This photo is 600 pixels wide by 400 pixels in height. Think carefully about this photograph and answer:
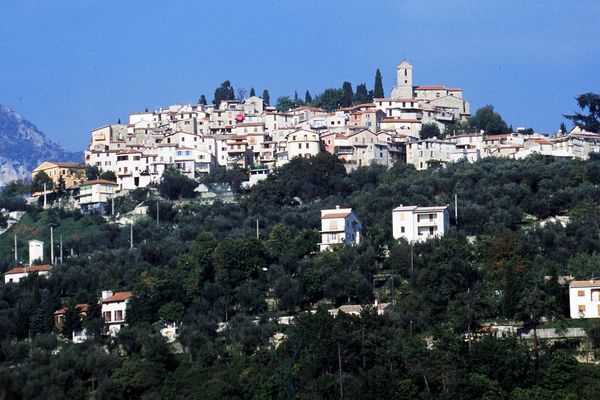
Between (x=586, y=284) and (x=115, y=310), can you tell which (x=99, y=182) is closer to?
(x=115, y=310)

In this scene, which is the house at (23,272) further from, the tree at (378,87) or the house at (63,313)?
the tree at (378,87)

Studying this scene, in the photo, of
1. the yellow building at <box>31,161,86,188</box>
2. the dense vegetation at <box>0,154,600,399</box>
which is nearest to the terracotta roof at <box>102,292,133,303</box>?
the dense vegetation at <box>0,154,600,399</box>

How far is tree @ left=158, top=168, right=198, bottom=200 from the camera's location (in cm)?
6962

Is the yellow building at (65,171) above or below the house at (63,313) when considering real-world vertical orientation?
above

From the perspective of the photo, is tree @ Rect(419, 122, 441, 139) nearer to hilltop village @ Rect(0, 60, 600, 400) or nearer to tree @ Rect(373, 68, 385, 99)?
hilltop village @ Rect(0, 60, 600, 400)

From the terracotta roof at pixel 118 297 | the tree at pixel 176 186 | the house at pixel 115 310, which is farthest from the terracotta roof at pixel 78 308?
the tree at pixel 176 186

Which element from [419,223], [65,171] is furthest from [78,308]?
[65,171]

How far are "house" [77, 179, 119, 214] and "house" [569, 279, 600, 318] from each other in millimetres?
31091

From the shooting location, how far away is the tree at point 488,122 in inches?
3130

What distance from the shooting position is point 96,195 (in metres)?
71.5

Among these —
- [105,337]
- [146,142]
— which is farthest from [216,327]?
[146,142]

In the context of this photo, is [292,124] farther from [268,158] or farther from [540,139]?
[540,139]

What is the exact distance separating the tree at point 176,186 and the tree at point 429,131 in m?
14.4

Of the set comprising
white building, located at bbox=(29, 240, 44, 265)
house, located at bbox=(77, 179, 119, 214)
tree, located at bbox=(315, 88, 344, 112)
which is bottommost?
white building, located at bbox=(29, 240, 44, 265)
